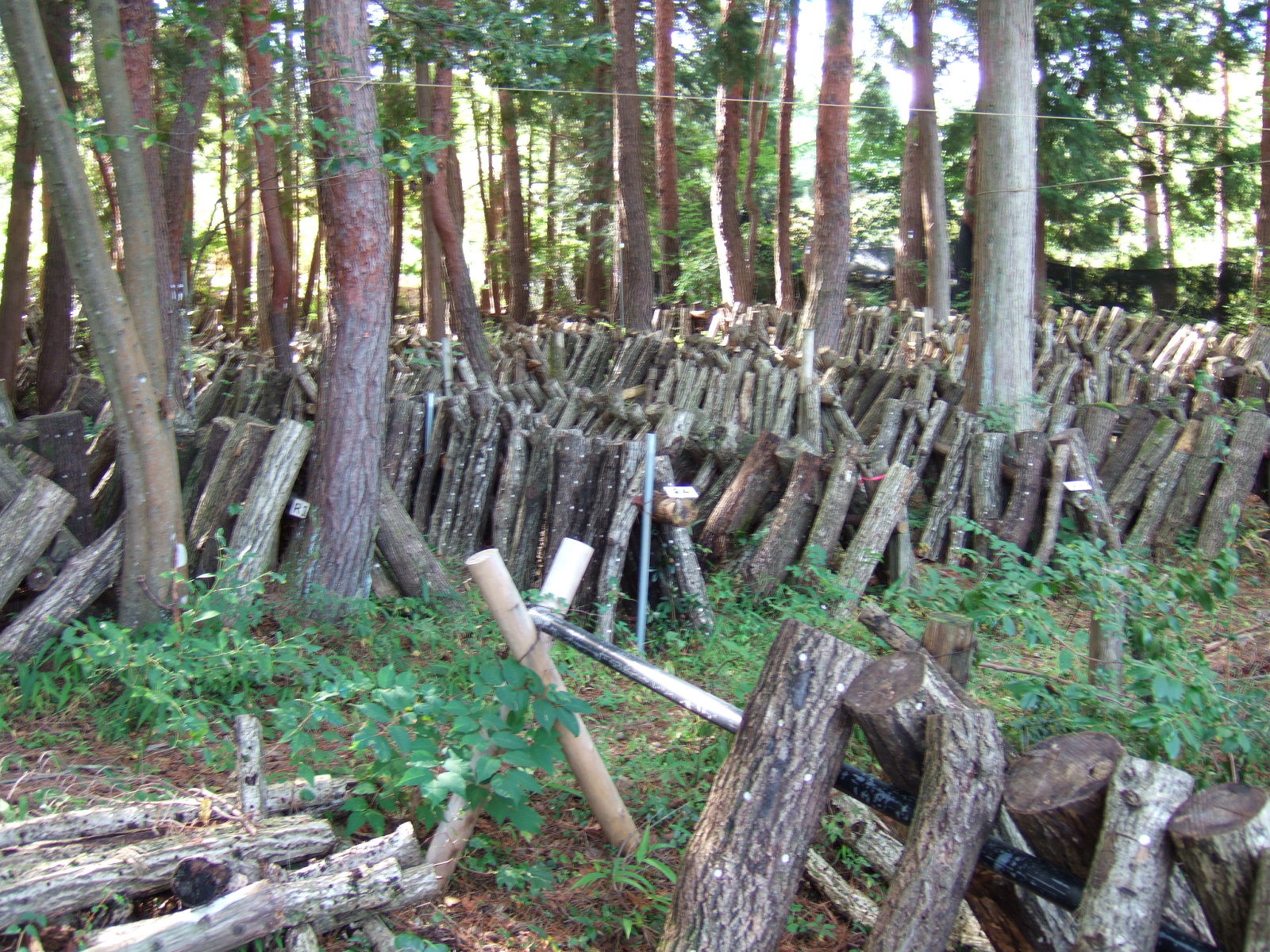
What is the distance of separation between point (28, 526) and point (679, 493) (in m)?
3.33

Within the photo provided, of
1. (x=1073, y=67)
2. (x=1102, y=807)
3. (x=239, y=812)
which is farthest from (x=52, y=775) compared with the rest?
(x=1073, y=67)

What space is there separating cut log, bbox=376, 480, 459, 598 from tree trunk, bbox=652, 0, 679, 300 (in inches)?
461

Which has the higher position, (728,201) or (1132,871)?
(728,201)

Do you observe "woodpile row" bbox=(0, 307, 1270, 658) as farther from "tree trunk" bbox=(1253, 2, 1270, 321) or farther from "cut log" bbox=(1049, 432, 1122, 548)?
"tree trunk" bbox=(1253, 2, 1270, 321)

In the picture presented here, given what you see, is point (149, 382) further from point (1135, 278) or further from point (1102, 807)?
point (1135, 278)

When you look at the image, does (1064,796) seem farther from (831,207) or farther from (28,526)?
(831,207)

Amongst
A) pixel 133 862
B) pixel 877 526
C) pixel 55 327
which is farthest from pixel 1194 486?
pixel 55 327

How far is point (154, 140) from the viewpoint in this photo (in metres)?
4.86

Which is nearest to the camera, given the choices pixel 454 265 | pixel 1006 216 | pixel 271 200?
pixel 1006 216

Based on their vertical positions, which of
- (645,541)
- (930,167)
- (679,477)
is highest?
(930,167)

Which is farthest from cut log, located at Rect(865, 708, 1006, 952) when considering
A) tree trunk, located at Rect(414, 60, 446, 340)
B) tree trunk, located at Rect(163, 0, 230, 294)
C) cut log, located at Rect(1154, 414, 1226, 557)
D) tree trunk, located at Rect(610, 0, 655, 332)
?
tree trunk, located at Rect(610, 0, 655, 332)

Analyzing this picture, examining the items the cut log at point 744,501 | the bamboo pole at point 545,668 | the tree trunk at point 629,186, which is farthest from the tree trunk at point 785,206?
the bamboo pole at point 545,668

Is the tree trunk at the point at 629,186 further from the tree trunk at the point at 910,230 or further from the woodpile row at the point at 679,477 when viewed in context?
the tree trunk at the point at 910,230

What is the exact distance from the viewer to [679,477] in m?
6.65
